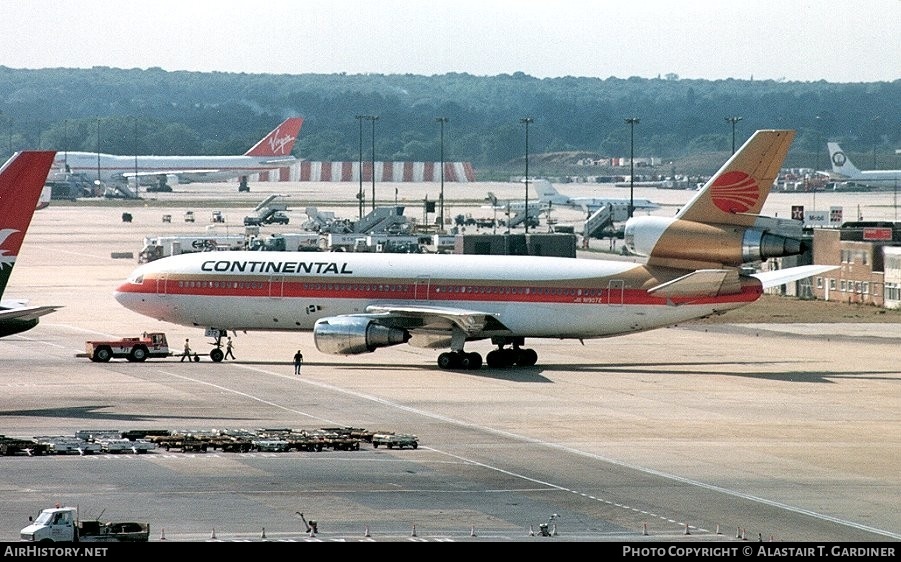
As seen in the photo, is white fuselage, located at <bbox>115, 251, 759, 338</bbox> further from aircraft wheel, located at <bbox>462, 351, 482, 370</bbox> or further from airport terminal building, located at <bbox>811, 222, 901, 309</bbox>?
airport terminal building, located at <bbox>811, 222, 901, 309</bbox>

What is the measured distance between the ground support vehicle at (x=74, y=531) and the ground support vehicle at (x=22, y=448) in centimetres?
1242

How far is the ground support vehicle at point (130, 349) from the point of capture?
70562mm

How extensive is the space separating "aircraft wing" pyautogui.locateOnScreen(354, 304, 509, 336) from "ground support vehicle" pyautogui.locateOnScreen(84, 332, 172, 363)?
387 inches

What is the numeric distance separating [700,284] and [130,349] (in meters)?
24.9

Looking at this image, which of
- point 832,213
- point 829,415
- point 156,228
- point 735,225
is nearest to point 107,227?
point 156,228

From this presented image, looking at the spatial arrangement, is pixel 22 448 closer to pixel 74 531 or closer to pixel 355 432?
pixel 355 432

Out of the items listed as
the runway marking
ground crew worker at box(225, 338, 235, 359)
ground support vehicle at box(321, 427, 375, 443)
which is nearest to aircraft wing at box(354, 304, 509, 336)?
the runway marking

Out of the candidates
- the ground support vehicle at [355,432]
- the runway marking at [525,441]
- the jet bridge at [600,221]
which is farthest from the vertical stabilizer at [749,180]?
the jet bridge at [600,221]

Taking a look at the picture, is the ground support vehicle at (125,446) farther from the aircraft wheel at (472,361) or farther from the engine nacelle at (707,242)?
the engine nacelle at (707,242)

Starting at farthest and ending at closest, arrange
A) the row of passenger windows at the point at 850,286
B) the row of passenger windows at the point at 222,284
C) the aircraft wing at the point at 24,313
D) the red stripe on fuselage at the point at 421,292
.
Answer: the row of passenger windows at the point at 850,286
the row of passenger windows at the point at 222,284
the red stripe on fuselage at the point at 421,292
the aircraft wing at the point at 24,313

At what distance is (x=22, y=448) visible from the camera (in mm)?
46094

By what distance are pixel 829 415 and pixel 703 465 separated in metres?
12.1

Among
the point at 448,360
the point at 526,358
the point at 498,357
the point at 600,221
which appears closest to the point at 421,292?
the point at 448,360

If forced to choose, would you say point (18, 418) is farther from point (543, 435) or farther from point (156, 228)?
point (156, 228)
